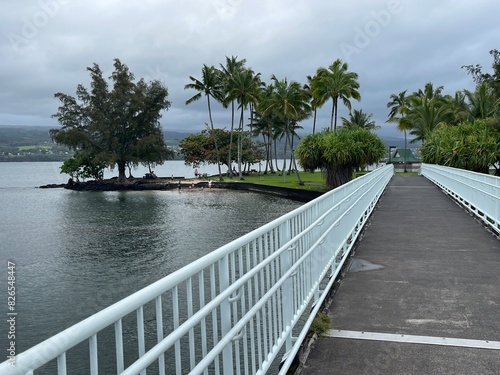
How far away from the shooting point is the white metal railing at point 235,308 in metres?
1.68

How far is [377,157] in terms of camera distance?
116 ft

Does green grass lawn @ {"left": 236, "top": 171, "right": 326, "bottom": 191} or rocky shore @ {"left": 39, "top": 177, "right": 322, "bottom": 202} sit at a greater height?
green grass lawn @ {"left": 236, "top": 171, "right": 326, "bottom": 191}

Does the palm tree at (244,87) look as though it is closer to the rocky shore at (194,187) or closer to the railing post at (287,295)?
the rocky shore at (194,187)

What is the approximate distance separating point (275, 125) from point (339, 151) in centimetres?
3788

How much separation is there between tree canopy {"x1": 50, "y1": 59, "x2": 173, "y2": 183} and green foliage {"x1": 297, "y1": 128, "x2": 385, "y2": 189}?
112 feet

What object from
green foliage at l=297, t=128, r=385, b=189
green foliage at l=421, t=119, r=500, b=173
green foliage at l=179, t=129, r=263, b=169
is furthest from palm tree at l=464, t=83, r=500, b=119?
green foliage at l=179, t=129, r=263, b=169

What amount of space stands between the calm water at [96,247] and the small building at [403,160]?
29.3 metres

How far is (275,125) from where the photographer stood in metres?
71.1

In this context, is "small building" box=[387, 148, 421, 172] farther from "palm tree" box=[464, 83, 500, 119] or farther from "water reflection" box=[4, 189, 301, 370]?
"water reflection" box=[4, 189, 301, 370]

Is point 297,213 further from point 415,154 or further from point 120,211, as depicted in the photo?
point 415,154

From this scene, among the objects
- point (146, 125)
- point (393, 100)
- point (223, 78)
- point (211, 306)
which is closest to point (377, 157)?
point (223, 78)

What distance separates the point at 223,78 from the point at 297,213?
182ft

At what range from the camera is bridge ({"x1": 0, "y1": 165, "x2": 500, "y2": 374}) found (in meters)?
2.10

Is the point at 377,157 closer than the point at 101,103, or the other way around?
the point at 377,157
